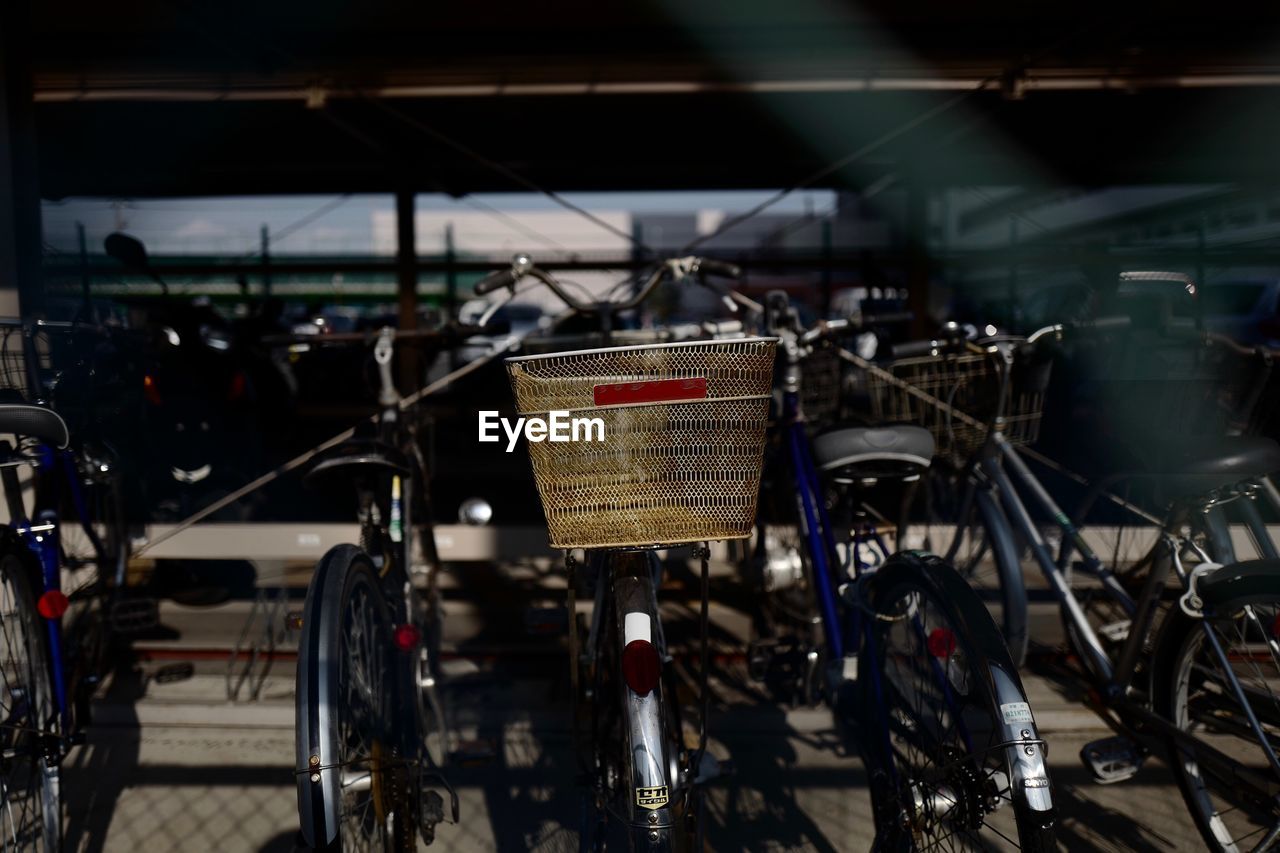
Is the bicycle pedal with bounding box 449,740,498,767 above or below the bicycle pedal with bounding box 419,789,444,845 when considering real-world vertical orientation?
below

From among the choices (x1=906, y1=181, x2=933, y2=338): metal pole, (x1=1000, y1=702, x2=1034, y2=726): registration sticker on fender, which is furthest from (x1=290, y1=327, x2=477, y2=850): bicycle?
(x1=906, y1=181, x2=933, y2=338): metal pole

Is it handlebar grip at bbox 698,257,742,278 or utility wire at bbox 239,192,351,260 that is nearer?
handlebar grip at bbox 698,257,742,278

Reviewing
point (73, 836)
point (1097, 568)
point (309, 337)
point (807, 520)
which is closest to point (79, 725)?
point (73, 836)

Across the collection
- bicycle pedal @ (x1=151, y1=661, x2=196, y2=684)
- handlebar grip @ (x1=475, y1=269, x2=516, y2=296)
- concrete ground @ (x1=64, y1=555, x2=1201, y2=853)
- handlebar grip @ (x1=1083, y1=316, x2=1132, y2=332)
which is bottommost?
concrete ground @ (x1=64, y1=555, x2=1201, y2=853)

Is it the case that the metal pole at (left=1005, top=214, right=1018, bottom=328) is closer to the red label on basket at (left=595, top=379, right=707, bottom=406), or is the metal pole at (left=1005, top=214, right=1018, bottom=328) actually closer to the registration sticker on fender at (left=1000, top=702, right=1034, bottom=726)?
the registration sticker on fender at (left=1000, top=702, right=1034, bottom=726)

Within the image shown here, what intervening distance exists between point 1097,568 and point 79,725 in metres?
3.26

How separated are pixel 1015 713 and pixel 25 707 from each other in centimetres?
256

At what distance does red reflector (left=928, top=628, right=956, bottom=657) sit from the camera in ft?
6.55

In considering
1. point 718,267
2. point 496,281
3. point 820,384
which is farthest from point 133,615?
point 820,384

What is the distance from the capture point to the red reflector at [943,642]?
78.5 inches

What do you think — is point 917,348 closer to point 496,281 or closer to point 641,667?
point 496,281

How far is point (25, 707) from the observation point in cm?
237

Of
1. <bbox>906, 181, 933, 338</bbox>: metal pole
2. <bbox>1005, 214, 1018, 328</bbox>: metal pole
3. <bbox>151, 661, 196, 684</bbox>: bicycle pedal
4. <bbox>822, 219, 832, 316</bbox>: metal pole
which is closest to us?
<bbox>151, 661, 196, 684</bbox>: bicycle pedal

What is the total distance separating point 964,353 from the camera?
2877mm
